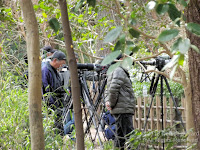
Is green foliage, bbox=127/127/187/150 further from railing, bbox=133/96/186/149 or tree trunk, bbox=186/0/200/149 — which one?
railing, bbox=133/96/186/149

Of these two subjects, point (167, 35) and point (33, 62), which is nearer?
point (167, 35)

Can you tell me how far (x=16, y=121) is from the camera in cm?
315

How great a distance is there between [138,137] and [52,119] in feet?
3.68

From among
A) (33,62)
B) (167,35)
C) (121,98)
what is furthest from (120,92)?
(167,35)

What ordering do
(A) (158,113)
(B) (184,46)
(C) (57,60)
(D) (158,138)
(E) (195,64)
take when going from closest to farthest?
(B) (184,46), (E) (195,64), (D) (158,138), (C) (57,60), (A) (158,113)

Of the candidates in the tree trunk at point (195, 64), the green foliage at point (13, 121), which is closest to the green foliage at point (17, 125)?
the green foliage at point (13, 121)

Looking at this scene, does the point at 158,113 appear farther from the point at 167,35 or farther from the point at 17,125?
the point at 167,35

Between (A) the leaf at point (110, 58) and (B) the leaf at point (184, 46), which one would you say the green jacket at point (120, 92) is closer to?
(A) the leaf at point (110, 58)

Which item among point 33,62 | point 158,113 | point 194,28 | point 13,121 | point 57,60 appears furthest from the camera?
point 158,113

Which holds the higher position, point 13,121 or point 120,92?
point 120,92

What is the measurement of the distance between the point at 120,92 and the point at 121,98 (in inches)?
3.5

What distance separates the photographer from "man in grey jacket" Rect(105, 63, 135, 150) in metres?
4.99

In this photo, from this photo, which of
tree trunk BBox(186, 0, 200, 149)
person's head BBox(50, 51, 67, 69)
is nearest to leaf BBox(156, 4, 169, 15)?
tree trunk BBox(186, 0, 200, 149)

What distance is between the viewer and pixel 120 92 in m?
5.09
